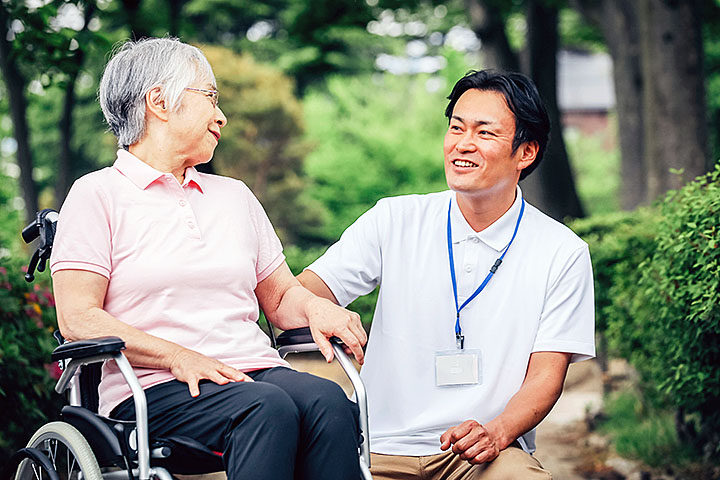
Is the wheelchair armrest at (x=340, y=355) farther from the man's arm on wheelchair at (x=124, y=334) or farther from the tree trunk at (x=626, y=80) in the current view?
the tree trunk at (x=626, y=80)

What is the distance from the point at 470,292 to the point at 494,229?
0.69 feet

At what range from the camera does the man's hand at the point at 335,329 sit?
8.81 ft

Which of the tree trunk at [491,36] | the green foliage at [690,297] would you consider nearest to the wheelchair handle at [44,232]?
the green foliage at [690,297]

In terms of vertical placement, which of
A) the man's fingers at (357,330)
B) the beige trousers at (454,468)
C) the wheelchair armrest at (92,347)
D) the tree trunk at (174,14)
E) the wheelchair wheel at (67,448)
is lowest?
the beige trousers at (454,468)

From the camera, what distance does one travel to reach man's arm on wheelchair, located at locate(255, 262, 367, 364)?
2.70 meters

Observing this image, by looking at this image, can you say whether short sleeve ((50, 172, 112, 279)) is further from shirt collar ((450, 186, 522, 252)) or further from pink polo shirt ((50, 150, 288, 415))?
shirt collar ((450, 186, 522, 252))

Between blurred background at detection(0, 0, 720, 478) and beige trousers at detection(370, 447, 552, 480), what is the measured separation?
47.8 inches

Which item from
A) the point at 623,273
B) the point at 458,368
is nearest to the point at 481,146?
the point at 458,368

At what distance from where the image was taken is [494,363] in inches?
114

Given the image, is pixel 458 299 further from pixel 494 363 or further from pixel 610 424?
pixel 610 424

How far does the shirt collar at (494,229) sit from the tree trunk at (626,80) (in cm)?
801

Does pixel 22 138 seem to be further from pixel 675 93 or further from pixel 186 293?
pixel 186 293

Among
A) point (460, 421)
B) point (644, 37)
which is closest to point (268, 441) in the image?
point (460, 421)

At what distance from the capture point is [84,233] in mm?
2529
